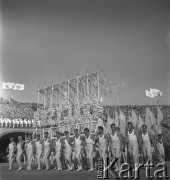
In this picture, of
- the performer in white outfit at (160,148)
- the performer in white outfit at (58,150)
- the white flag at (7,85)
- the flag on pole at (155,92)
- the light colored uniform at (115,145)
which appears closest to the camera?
the light colored uniform at (115,145)

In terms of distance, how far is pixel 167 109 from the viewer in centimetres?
2691

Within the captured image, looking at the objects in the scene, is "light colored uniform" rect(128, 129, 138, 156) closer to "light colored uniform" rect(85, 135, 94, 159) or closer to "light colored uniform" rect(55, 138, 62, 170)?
"light colored uniform" rect(85, 135, 94, 159)

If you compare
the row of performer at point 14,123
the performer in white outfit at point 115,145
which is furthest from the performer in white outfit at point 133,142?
the row of performer at point 14,123

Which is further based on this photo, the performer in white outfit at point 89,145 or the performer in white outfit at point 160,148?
the performer in white outfit at point 160,148

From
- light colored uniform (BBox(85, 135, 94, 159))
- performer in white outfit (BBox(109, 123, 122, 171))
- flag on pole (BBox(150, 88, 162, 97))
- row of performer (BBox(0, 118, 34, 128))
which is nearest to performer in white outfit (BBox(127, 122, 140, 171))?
performer in white outfit (BBox(109, 123, 122, 171))

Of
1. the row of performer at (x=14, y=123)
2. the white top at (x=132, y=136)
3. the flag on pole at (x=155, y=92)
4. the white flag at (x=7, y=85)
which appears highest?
the white flag at (x=7, y=85)

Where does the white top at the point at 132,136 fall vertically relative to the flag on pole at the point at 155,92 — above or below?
below

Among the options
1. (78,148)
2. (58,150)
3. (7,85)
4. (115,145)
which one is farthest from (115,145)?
(7,85)

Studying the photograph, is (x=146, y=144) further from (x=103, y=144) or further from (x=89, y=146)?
(x=89, y=146)

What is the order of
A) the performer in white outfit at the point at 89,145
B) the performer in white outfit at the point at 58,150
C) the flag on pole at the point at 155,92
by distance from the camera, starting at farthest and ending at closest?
1. the flag on pole at the point at 155,92
2. the performer in white outfit at the point at 58,150
3. the performer in white outfit at the point at 89,145

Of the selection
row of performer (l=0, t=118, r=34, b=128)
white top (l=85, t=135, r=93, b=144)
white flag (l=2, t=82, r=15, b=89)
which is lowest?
white top (l=85, t=135, r=93, b=144)

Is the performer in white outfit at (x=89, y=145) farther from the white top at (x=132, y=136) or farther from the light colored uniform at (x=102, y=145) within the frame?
the white top at (x=132, y=136)

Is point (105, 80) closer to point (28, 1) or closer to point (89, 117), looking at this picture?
point (89, 117)

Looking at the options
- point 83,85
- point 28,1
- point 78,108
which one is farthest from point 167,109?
point 28,1
